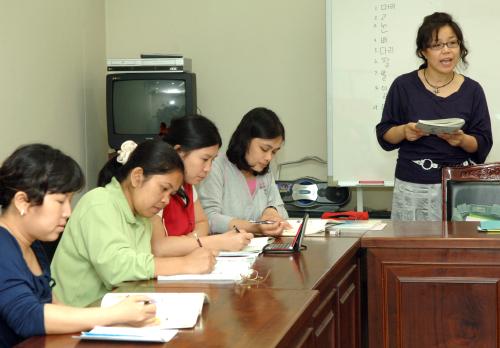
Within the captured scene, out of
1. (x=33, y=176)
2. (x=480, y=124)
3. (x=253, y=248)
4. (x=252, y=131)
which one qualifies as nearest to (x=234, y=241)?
(x=253, y=248)

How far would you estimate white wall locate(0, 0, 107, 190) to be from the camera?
399cm

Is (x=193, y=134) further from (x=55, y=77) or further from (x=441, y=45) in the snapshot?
(x=55, y=77)

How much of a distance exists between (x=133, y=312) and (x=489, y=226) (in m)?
1.87

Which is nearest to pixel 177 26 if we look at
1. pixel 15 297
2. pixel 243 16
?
pixel 243 16

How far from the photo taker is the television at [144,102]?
4.62m

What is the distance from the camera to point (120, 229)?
207cm

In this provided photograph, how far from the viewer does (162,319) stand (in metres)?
1.58

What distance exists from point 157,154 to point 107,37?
3201mm

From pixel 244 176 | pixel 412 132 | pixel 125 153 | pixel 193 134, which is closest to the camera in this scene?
pixel 125 153

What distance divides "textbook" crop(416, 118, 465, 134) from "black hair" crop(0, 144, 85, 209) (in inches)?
75.3

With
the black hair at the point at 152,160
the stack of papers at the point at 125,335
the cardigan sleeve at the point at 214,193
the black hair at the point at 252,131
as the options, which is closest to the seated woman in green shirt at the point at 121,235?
the black hair at the point at 152,160

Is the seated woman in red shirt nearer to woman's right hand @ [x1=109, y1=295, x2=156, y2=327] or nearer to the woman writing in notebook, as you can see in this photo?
the woman writing in notebook

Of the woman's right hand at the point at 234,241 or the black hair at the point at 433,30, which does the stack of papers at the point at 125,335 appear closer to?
the woman's right hand at the point at 234,241

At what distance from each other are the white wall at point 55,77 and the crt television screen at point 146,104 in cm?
29
